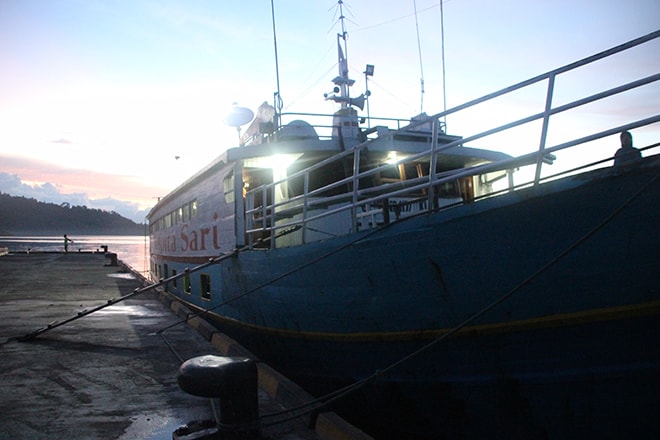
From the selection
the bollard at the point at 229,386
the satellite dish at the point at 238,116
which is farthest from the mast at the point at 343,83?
the bollard at the point at 229,386

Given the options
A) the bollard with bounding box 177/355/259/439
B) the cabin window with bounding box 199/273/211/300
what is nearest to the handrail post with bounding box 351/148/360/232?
the bollard with bounding box 177/355/259/439

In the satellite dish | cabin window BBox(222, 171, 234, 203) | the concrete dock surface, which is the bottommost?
the concrete dock surface

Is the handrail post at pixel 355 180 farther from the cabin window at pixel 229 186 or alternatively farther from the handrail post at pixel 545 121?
the cabin window at pixel 229 186

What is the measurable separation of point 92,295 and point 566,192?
650 inches

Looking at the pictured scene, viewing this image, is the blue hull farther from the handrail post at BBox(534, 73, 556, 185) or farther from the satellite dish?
the satellite dish

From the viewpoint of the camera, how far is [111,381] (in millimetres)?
6559

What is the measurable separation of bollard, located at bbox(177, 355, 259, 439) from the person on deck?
3.67m

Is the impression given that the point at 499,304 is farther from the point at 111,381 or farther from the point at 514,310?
the point at 111,381

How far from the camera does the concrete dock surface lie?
491 cm

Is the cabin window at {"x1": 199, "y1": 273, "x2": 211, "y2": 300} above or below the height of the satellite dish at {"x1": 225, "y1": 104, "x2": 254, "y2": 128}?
below

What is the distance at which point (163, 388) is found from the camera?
6.31 meters

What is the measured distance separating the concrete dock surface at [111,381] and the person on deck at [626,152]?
3.26 metres

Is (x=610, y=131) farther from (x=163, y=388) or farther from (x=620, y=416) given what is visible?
(x=163, y=388)

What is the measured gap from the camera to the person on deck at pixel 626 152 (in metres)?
3.91
